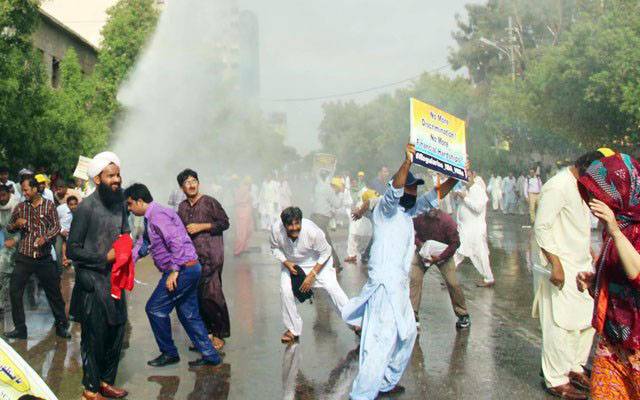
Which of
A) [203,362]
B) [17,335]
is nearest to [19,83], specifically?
[17,335]

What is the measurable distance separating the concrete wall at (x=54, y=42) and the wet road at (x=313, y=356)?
71.5 ft

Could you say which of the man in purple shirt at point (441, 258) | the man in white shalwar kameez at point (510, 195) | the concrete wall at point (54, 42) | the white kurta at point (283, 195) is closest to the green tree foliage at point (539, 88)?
the man in white shalwar kameez at point (510, 195)

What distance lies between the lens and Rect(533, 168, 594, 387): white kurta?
6.24 meters

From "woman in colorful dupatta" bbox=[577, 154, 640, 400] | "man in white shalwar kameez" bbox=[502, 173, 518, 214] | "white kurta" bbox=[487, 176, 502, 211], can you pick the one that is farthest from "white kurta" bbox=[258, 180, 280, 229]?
"woman in colorful dupatta" bbox=[577, 154, 640, 400]

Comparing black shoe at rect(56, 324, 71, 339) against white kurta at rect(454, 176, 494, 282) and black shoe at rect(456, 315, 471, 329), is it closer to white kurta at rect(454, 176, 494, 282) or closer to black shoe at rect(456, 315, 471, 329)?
black shoe at rect(456, 315, 471, 329)

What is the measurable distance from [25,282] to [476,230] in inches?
259

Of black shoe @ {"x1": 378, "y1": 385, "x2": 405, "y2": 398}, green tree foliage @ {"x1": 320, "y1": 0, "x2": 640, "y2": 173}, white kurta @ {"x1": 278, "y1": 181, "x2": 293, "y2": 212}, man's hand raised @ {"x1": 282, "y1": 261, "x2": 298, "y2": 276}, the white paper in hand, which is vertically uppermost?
green tree foliage @ {"x1": 320, "y1": 0, "x2": 640, "y2": 173}

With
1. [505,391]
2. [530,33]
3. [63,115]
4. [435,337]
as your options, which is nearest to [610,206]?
[505,391]

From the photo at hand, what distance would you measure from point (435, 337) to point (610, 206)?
454 centimetres

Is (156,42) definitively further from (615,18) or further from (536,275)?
(536,275)

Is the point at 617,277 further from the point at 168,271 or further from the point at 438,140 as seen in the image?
the point at 168,271

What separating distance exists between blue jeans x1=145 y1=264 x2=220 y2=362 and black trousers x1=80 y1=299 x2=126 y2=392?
0.90 m

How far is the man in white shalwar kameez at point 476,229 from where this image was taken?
1230cm

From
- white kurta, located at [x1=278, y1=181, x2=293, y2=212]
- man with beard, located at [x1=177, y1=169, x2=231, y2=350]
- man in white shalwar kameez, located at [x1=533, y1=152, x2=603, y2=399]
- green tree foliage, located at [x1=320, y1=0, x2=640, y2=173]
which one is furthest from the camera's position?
white kurta, located at [x1=278, y1=181, x2=293, y2=212]
